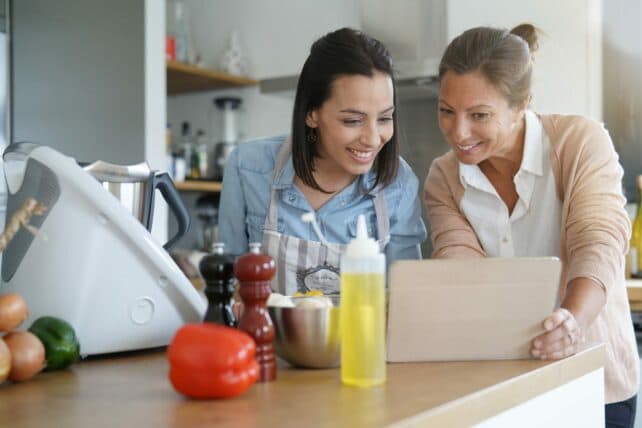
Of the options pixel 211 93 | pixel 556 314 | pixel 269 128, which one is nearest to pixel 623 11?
pixel 269 128

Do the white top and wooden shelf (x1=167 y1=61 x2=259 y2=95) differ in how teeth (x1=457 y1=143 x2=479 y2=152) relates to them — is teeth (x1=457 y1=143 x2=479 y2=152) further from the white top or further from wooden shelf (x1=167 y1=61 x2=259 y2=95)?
wooden shelf (x1=167 y1=61 x2=259 y2=95)

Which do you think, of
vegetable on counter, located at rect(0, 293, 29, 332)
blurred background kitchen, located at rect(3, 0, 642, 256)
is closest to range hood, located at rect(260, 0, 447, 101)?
blurred background kitchen, located at rect(3, 0, 642, 256)

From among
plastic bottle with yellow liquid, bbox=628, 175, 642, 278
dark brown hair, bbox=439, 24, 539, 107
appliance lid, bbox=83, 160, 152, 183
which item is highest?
dark brown hair, bbox=439, 24, 539, 107

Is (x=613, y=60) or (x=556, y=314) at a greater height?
(x=613, y=60)

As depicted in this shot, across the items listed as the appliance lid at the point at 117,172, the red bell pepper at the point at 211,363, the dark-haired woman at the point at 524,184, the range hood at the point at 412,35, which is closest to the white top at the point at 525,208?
the dark-haired woman at the point at 524,184

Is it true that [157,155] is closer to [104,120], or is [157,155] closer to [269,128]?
[104,120]

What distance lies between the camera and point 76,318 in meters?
1.08

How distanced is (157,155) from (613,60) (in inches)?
69.5

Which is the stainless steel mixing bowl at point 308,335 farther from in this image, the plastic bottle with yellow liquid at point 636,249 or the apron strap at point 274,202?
the plastic bottle with yellow liquid at point 636,249

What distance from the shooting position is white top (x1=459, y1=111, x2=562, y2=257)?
1.53 m

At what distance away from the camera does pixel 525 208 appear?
1.55 m

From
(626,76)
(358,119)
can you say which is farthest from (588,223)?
(626,76)

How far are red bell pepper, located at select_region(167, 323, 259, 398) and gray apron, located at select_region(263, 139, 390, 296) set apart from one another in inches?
27.5

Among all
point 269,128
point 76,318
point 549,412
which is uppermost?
point 269,128
